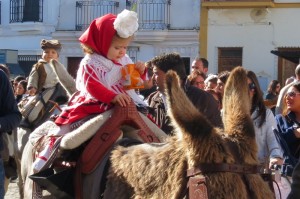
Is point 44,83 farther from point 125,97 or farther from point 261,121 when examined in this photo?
point 125,97

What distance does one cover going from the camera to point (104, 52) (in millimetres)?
4859

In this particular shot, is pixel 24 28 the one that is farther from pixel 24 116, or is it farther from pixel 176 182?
pixel 176 182

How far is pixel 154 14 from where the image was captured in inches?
998

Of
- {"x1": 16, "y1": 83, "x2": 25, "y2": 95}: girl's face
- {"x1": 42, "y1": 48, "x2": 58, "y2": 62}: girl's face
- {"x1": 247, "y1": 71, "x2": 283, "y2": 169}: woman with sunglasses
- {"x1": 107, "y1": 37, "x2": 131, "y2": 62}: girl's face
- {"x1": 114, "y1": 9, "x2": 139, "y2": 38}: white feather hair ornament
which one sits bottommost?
{"x1": 16, "y1": 83, "x2": 25, "y2": 95}: girl's face

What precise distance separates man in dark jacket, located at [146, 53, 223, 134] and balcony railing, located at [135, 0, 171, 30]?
1863 centimetres

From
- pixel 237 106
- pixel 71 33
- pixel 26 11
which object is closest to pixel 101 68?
pixel 237 106

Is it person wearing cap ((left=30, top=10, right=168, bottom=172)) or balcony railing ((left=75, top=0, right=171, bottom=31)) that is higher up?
balcony railing ((left=75, top=0, right=171, bottom=31))

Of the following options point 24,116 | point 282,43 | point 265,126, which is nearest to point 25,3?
point 282,43

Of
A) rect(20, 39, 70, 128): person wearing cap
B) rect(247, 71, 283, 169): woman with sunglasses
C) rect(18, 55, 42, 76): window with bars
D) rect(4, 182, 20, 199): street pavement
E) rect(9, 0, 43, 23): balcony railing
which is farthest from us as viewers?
rect(9, 0, 43, 23): balcony railing

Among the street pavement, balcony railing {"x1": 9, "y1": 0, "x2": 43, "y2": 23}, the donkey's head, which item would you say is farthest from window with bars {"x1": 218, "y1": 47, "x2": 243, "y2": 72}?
the donkey's head

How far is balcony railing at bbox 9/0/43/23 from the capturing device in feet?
89.4

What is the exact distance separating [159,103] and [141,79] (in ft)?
4.44

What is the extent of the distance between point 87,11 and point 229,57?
5646 mm

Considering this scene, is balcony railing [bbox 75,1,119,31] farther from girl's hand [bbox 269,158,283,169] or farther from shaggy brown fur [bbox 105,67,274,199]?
shaggy brown fur [bbox 105,67,274,199]
